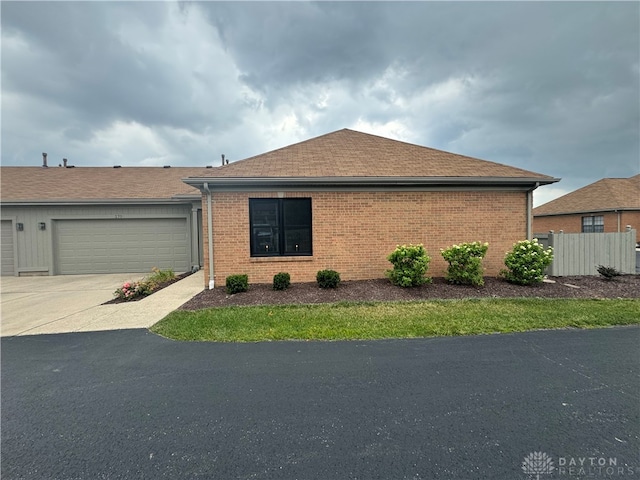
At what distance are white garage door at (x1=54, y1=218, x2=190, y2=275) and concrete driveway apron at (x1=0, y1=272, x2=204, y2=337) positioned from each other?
154 centimetres

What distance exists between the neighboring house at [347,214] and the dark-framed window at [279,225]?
29 mm

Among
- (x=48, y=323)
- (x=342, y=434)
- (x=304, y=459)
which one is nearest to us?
(x=304, y=459)

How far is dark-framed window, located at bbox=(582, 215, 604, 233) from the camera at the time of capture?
19.6 m

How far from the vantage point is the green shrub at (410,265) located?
7195mm

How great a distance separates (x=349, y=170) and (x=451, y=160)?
3.85 metres

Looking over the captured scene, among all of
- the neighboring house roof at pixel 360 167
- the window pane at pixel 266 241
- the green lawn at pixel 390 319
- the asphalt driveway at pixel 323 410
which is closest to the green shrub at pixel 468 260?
the green lawn at pixel 390 319

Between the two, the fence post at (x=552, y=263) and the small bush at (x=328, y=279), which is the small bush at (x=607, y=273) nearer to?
the fence post at (x=552, y=263)

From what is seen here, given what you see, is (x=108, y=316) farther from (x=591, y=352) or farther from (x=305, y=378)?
(x=591, y=352)

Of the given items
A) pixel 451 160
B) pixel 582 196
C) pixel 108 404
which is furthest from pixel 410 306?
pixel 582 196

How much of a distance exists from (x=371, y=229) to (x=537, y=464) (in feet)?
21.3

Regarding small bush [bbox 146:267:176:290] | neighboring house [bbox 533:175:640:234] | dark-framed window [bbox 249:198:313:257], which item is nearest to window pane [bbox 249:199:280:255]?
dark-framed window [bbox 249:198:313:257]

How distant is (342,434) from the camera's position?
92.2 inches

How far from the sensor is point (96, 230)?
11.6 meters

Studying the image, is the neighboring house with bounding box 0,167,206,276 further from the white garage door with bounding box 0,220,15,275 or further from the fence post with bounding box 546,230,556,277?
the fence post with bounding box 546,230,556,277
